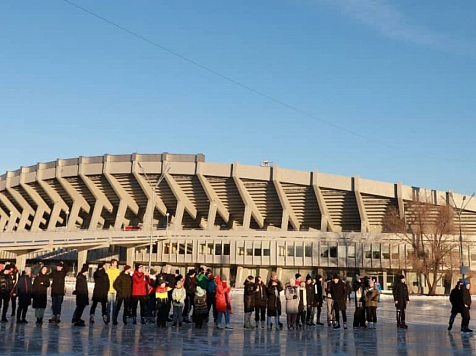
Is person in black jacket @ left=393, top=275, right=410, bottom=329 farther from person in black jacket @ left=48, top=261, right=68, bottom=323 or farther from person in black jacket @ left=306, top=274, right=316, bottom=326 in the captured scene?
person in black jacket @ left=48, top=261, right=68, bottom=323

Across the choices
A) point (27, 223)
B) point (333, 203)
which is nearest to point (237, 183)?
A: point (333, 203)

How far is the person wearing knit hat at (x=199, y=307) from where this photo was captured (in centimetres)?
1574

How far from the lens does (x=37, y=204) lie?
84000 millimetres

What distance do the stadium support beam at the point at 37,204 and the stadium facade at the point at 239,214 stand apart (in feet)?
6.00

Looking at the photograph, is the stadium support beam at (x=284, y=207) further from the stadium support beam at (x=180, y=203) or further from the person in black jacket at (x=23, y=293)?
the person in black jacket at (x=23, y=293)

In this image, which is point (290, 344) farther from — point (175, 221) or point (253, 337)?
point (175, 221)

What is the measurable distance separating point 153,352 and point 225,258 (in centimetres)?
5677

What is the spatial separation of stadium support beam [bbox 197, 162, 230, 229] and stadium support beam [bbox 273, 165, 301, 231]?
27.4 feet

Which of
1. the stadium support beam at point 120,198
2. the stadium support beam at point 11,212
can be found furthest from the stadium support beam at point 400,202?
the stadium support beam at point 11,212

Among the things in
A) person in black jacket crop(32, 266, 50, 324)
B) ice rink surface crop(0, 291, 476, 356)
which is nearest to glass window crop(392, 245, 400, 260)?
ice rink surface crop(0, 291, 476, 356)

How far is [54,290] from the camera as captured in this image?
15.5m

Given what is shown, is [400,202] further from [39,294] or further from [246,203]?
[39,294]

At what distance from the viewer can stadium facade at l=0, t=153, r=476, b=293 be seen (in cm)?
6347

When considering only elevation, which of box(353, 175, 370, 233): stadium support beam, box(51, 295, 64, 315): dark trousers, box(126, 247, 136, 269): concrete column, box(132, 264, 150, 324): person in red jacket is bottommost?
box(51, 295, 64, 315): dark trousers
